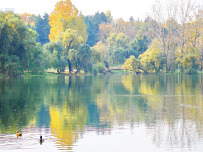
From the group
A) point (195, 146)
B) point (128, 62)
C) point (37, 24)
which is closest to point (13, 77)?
point (128, 62)

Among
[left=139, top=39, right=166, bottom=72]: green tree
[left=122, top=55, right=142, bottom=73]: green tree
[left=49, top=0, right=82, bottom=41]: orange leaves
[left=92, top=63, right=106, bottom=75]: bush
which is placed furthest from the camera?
[left=49, top=0, right=82, bottom=41]: orange leaves

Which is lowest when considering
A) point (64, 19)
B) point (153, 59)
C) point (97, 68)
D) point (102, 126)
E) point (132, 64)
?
point (102, 126)

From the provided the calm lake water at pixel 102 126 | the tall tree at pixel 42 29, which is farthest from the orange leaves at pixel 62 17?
the calm lake water at pixel 102 126

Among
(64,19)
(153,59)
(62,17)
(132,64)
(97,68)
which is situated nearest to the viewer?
(97,68)

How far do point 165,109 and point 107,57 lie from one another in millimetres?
67116

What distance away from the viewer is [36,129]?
1689 cm

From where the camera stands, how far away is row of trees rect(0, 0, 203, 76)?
59.1 metres

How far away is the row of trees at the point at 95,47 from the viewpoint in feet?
194

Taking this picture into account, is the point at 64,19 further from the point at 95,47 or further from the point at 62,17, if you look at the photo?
the point at 95,47

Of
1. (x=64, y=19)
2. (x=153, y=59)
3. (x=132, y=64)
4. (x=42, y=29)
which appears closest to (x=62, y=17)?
(x=64, y=19)

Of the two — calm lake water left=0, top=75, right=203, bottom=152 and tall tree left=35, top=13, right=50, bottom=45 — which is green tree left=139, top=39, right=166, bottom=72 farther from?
calm lake water left=0, top=75, right=203, bottom=152

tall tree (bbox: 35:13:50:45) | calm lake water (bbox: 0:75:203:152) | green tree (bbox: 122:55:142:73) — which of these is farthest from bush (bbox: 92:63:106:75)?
calm lake water (bbox: 0:75:203:152)

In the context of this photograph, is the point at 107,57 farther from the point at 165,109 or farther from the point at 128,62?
the point at 165,109

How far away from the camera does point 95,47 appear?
93.2 metres
